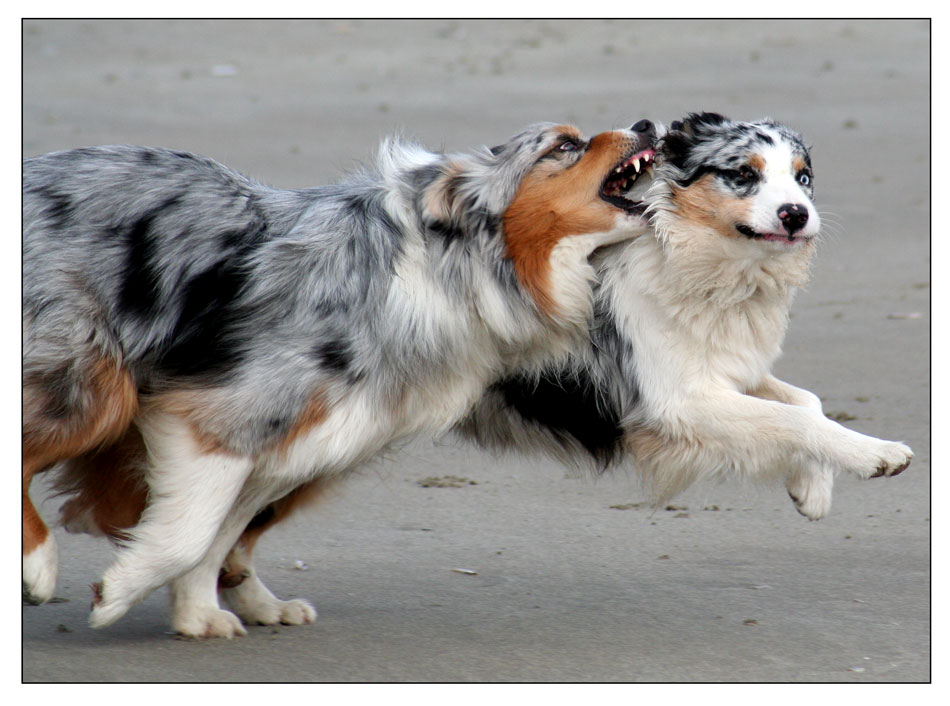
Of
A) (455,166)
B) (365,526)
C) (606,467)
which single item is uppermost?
(455,166)

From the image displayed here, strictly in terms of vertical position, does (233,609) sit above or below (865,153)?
below

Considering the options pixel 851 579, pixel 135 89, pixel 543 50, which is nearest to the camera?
pixel 851 579

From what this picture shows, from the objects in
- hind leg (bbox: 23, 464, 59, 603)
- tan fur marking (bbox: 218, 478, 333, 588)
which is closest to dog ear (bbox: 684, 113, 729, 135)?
tan fur marking (bbox: 218, 478, 333, 588)

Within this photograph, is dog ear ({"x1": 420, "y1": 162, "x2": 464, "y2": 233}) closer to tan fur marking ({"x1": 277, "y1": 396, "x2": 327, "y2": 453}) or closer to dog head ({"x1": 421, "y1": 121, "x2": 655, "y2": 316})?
dog head ({"x1": 421, "y1": 121, "x2": 655, "y2": 316})

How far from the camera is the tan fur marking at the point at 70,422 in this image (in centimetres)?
411

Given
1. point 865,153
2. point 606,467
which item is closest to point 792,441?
point 606,467

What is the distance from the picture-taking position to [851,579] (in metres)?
4.87

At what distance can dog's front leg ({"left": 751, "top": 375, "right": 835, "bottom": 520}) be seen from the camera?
4.44m

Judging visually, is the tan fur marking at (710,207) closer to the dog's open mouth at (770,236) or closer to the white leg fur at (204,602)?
the dog's open mouth at (770,236)

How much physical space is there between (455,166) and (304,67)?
9818mm

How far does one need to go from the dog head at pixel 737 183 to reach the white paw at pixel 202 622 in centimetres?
181

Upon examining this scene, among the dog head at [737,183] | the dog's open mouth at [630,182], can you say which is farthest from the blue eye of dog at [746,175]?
the dog's open mouth at [630,182]

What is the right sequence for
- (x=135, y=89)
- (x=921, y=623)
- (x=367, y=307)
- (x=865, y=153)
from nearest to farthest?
(x=367, y=307), (x=921, y=623), (x=865, y=153), (x=135, y=89)

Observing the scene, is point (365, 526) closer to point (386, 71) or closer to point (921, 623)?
point (921, 623)
